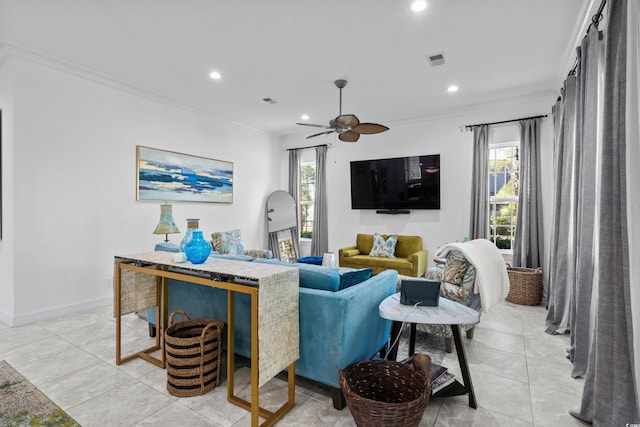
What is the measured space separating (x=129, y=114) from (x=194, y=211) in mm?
1590

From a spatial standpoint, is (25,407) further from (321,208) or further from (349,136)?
(321,208)

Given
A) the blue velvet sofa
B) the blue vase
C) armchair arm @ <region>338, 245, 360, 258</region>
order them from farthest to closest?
armchair arm @ <region>338, 245, 360, 258</region> < the blue vase < the blue velvet sofa

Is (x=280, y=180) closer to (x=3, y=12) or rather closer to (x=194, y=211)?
(x=194, y=211)

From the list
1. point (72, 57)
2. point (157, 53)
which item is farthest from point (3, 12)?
point (157, 53)

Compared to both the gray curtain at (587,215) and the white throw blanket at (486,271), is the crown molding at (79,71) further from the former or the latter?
the gray curtain at (587,215)

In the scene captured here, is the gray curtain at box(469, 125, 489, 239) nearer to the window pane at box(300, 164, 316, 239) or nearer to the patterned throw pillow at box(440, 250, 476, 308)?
the patterned throw pillow at box(440, 250, 476, 308)

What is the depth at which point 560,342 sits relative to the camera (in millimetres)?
2822

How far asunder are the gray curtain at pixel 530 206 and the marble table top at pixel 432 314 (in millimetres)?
3102

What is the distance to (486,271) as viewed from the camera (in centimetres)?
247

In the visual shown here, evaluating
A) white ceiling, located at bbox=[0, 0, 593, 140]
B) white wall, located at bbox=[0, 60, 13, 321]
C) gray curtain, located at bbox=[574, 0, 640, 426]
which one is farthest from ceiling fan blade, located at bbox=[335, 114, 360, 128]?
white wall, located at bbox=[0, 60, 13, 321]

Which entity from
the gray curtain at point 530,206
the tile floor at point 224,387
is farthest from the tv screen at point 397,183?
the tile floor at point 224,387

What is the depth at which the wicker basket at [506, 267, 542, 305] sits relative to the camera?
3.97 metres

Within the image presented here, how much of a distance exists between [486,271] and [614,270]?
3.05 feet

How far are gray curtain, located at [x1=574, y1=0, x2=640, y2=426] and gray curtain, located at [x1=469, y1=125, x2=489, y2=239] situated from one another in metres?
3.07
